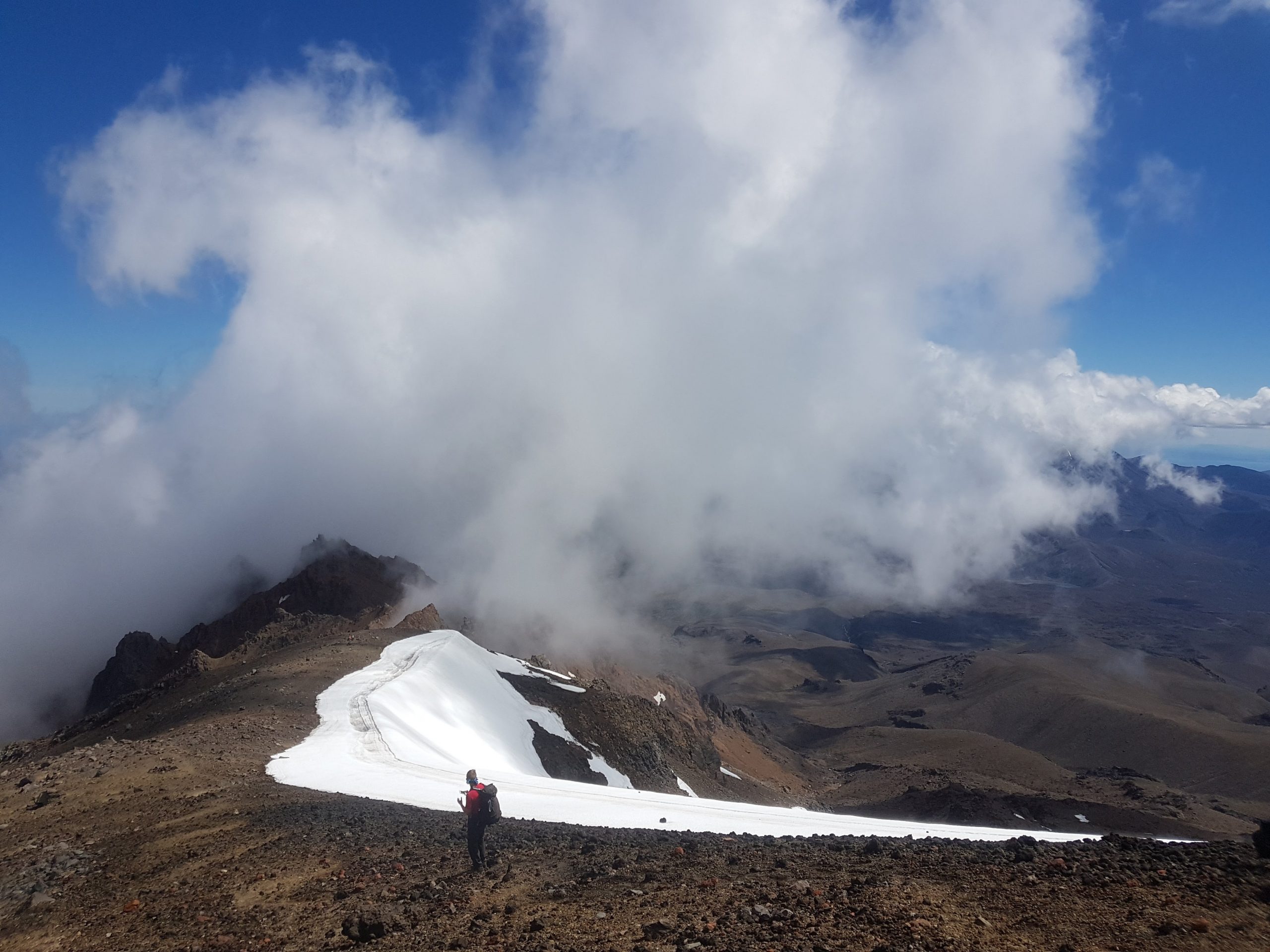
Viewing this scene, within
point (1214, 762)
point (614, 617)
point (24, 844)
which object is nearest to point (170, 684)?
point (24, 844)

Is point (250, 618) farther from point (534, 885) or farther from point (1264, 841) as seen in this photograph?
point (1264, 841)

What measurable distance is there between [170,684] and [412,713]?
20047mm

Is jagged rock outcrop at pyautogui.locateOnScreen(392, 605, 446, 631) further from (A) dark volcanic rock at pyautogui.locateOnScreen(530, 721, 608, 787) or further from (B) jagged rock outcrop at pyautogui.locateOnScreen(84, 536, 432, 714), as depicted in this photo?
(A) dark volcanic rock at pyautogui.locateOnScreen(530, 721, 608, 787)

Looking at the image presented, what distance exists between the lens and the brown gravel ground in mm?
8102

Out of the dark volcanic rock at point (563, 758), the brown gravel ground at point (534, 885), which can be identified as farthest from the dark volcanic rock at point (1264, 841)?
the dark volcanic rock at point (563, 758)

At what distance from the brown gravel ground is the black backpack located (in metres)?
0.71

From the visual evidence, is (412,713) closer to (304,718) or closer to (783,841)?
(304,718)

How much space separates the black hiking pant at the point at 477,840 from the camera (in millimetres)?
11742

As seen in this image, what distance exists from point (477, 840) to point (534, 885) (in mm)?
1356

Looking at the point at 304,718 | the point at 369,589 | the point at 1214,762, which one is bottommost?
A: the point at 1214,762

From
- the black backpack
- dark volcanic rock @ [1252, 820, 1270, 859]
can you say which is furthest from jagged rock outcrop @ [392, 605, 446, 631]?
dark volcanic rock @ [1252, 820, 1270, 859]

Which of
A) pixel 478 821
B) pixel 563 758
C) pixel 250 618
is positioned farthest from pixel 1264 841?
pixel 250 618

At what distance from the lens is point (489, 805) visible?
11758mm

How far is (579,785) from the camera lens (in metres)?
23.9
